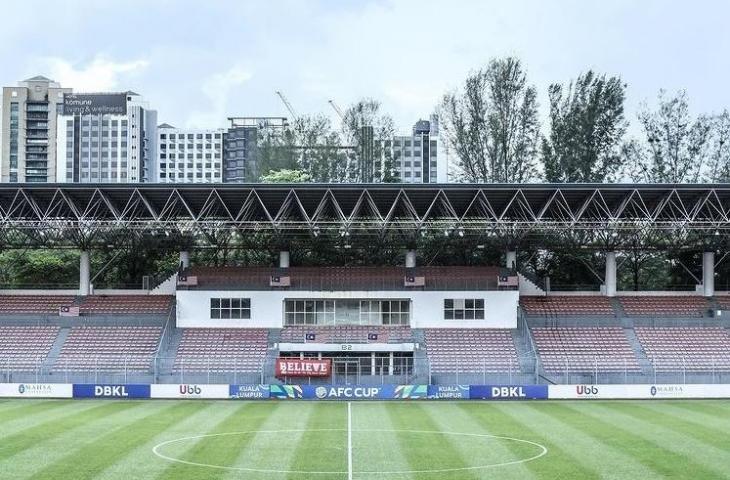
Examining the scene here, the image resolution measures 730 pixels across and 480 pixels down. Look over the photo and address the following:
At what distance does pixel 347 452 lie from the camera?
3350 cm

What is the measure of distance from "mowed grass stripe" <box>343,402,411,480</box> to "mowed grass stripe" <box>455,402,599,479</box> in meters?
3.62

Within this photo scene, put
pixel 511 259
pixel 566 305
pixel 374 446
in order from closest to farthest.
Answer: pixel 374 446 < pixel 566 305 < pixel 511 259

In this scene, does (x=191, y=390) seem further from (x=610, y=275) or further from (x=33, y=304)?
(x=610, y=275)

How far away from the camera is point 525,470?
30016 mm

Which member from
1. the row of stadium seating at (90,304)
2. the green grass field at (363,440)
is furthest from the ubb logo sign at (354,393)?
the row of stadium seating at (90,304)

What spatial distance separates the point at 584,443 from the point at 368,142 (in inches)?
2841

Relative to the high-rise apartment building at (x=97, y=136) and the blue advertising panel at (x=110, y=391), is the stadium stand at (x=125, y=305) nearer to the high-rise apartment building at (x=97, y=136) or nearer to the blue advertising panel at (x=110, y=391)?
the blue advertising panel at (x=110, y=391)

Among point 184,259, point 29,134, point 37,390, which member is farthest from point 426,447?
point 29,134

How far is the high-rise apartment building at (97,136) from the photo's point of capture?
641ft

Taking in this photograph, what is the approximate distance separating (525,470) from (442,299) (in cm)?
3760

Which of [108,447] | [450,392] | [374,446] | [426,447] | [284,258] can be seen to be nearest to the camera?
[108,447]

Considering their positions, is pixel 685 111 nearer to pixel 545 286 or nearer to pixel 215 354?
pixel 545 286

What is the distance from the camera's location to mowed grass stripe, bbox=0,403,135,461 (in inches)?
1350

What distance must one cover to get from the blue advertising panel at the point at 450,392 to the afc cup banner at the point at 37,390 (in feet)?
67.3
